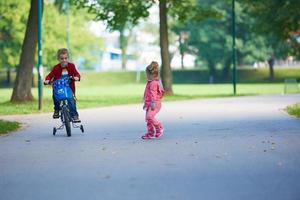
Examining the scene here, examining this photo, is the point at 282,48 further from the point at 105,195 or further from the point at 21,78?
the point at 105,195

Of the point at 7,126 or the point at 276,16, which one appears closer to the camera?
the point at 7,126

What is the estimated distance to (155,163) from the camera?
955 centimetres

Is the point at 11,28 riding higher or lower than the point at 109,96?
higher

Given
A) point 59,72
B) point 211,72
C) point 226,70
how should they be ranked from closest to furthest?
point 59,72 → point 226,70 → point 211,72

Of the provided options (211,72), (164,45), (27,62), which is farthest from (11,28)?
(27,62)

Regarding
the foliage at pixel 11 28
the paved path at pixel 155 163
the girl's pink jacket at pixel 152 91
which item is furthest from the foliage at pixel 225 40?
the girl's pink jacket at pixel 152 91

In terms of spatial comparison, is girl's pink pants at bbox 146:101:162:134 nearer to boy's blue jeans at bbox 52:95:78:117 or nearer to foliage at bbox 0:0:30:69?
boy's blue jeans at bbox 52:95:78:117

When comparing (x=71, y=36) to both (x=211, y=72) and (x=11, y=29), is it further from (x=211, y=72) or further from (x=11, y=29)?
(x=211, y=72)

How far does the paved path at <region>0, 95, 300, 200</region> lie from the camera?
7.32m

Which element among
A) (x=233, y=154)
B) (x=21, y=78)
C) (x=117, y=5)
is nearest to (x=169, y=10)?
(x=117, y=5)

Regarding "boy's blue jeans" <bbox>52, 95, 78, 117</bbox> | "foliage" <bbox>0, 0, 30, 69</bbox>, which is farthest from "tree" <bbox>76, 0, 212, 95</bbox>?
"foliage" <bbox>0, 0, 30, 69</bbox>

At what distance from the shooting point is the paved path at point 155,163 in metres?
7.32

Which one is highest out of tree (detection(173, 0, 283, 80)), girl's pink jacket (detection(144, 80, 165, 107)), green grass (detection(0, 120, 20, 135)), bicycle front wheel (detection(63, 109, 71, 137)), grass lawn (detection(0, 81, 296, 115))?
tree (detection(173, 0, 283, 80))

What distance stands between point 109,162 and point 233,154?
6.60ft
